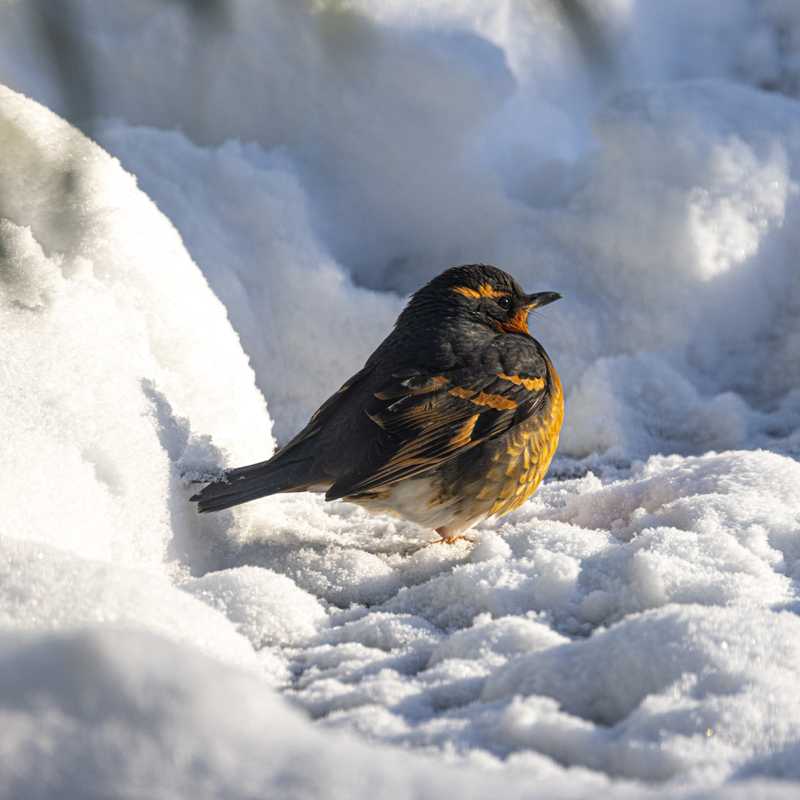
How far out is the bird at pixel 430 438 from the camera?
3439 millimetres

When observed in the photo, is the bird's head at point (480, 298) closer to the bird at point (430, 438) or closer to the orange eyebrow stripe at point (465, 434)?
the bird at point (430, 438)

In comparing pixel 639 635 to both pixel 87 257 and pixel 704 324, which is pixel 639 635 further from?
pixel 704 324

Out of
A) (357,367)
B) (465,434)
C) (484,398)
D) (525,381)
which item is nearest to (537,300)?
(525,381)

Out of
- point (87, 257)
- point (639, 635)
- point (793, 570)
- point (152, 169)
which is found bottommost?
point (639, 635)

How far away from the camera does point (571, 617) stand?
2.79 meters

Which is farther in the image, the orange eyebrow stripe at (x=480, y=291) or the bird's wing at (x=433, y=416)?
the orange eyebrow stripe at (x=480, y=291)

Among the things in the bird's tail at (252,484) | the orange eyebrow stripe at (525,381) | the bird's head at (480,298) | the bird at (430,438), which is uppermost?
the bird's head at (480,298)

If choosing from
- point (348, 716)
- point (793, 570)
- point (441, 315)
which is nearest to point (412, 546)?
point (441, 315)

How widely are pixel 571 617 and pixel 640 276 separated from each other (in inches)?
108

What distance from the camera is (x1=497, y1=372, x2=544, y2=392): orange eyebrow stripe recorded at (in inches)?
144

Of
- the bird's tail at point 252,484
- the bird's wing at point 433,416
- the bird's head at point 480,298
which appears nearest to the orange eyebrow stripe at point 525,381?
the bird's wing at point 433,416

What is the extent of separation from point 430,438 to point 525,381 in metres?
0.40

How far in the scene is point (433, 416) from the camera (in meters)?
3.49

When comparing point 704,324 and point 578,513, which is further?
point 704,324
